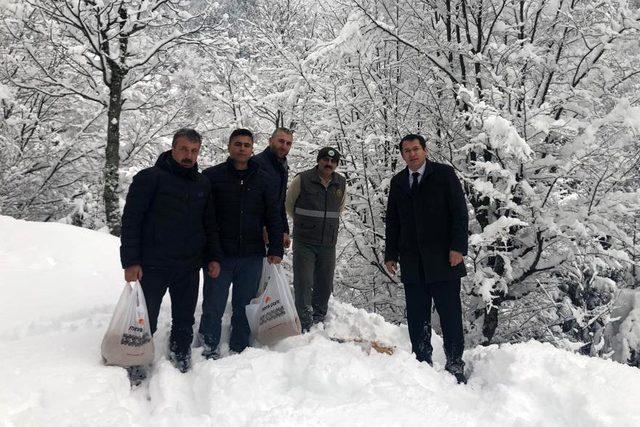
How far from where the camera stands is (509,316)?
642 centimetres

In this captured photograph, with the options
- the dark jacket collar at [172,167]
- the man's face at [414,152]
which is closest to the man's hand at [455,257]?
the man's face at [414,152]

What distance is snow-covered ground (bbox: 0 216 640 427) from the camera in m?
2.72

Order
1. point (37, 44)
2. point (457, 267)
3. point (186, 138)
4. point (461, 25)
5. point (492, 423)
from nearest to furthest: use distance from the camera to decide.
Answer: point (492, 423) → point (186, 138) → point (457, 267) → point (461, 25) → point (37, 44)

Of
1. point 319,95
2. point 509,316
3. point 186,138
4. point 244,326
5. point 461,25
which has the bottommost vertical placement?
point 509,316

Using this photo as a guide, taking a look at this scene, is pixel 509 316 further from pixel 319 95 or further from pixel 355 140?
pixel 319 95

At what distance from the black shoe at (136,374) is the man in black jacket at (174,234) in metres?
0.22

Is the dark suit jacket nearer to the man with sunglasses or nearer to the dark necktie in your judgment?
the dark necktie

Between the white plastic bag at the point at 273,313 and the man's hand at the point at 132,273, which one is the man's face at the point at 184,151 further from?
the white plastic bag at the point at 273,313

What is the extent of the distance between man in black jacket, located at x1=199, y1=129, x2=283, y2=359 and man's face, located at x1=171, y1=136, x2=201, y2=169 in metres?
0.36

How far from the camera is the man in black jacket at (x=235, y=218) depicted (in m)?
3.78

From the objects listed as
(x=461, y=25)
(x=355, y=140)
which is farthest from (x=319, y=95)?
A: (x=461, y=25)

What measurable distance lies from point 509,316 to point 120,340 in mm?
5011

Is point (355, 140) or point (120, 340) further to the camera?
point (355, 140)

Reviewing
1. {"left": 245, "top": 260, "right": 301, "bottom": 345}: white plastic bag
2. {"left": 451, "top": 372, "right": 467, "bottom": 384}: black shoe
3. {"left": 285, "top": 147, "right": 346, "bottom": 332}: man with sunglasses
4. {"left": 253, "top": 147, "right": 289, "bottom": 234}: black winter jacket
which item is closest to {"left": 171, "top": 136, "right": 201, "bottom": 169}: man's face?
{"left": 253, "top": 147, "right": 289, "bottom": 234}: black winter jacket
